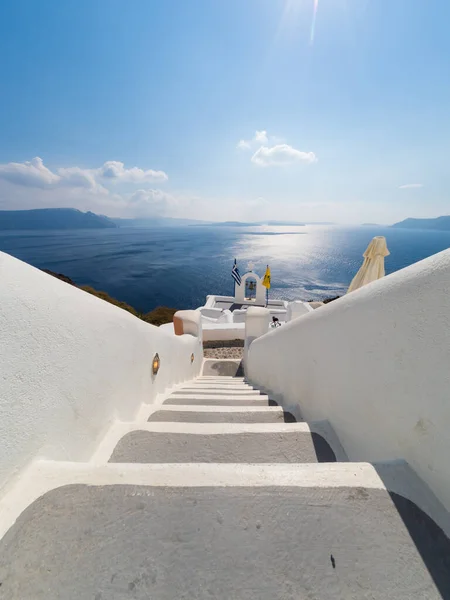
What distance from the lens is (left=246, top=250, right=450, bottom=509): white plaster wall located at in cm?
106

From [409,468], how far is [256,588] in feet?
2.76

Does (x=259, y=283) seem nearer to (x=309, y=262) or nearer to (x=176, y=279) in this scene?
(x=176, y=279)

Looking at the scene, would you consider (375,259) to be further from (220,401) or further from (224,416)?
(224,416)

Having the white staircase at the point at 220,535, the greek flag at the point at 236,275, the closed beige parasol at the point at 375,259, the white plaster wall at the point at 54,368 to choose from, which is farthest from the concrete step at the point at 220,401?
the greek flag at the point at 236,275

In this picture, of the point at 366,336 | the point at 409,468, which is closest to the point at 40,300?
the point at 366,336

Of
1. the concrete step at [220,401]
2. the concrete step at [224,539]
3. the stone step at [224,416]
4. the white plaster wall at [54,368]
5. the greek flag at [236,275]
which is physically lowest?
the greek flag at [236,275]

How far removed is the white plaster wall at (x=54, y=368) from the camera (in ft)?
3.77

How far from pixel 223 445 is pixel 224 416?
677 mm

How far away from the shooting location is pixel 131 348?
2396mm

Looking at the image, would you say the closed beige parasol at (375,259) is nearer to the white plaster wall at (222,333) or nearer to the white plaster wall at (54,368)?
the white plaster wall at (54,368)

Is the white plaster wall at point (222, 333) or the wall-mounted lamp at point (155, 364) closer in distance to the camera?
the wall-mounted lamp at point (155, 364)

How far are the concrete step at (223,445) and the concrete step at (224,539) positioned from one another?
0.47 m

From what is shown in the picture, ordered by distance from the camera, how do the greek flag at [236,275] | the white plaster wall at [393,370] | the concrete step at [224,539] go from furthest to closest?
the greek flag at [236,275] → the white plaster wall at [393,370] → the concrete step at [224,539]

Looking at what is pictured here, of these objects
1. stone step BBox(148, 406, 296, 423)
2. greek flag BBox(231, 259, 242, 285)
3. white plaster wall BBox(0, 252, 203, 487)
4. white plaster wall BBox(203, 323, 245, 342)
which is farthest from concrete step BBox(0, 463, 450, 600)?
greek flag BBox(231, 259, 242, 285)
